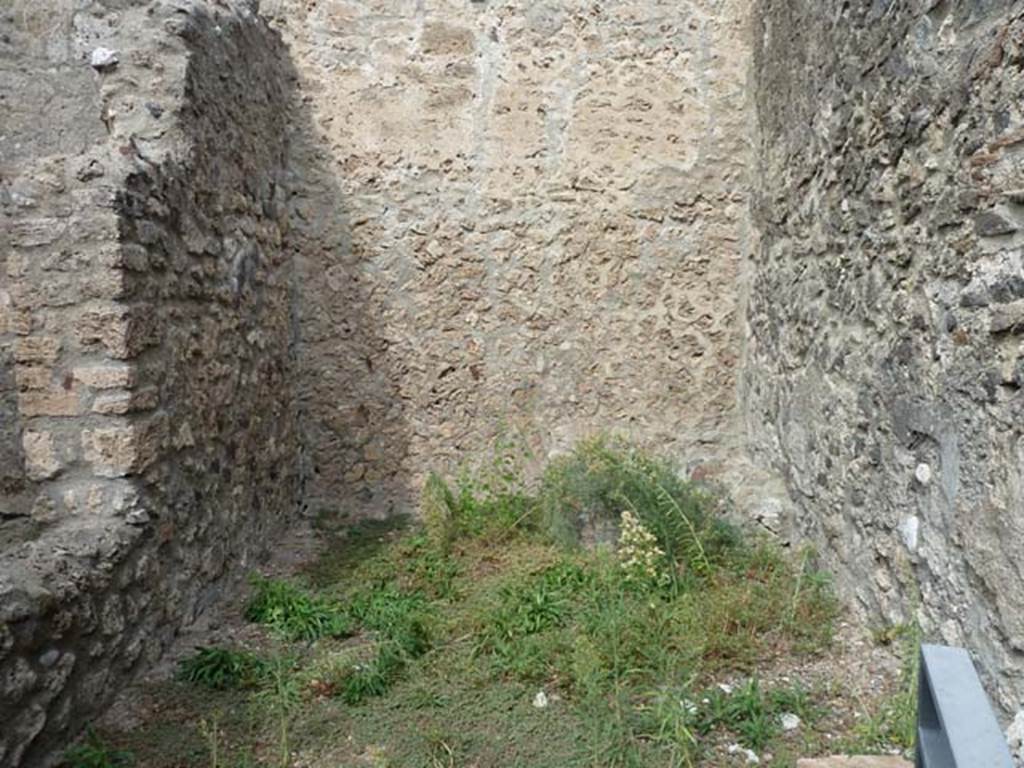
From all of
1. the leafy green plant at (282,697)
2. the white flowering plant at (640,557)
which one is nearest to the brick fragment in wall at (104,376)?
the leafy green plant at (282,697)

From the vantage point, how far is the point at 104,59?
115 inches

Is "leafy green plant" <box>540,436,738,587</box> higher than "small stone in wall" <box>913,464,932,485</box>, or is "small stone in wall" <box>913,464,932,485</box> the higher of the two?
"small stone in wall" <box>913,464,932,485</box>

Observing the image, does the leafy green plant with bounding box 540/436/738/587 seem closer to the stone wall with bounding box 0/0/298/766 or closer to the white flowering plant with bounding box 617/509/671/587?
the white flowering plant with bounding box 617/509/671/587

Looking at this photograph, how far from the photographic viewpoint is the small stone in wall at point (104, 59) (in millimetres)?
2928

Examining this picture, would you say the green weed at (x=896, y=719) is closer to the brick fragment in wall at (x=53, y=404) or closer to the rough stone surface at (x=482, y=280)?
the rough stone surface at (x=482, y=280)

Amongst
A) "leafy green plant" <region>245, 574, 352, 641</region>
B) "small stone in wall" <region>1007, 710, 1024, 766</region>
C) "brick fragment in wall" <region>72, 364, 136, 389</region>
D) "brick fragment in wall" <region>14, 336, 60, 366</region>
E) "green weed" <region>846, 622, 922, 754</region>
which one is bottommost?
"leafy green plant" <region>245, 574, 352, 641</region>

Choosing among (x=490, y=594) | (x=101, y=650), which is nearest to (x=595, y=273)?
(x=490, y=594)

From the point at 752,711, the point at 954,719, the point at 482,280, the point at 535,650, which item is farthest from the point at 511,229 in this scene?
the point at 954,719

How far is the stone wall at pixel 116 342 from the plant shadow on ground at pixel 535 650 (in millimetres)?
291

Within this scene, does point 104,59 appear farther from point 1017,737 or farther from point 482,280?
point 1017,737

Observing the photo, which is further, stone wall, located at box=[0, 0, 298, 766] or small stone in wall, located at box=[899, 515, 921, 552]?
small stone in wall, located at box=[899, 515, 921, 552]

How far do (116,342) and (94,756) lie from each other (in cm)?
120

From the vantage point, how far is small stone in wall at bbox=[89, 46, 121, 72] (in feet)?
9.61

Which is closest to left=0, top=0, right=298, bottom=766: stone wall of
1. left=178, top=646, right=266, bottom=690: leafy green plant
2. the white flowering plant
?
left=178, top=646, right=266, bottom=690: leafy green plant
